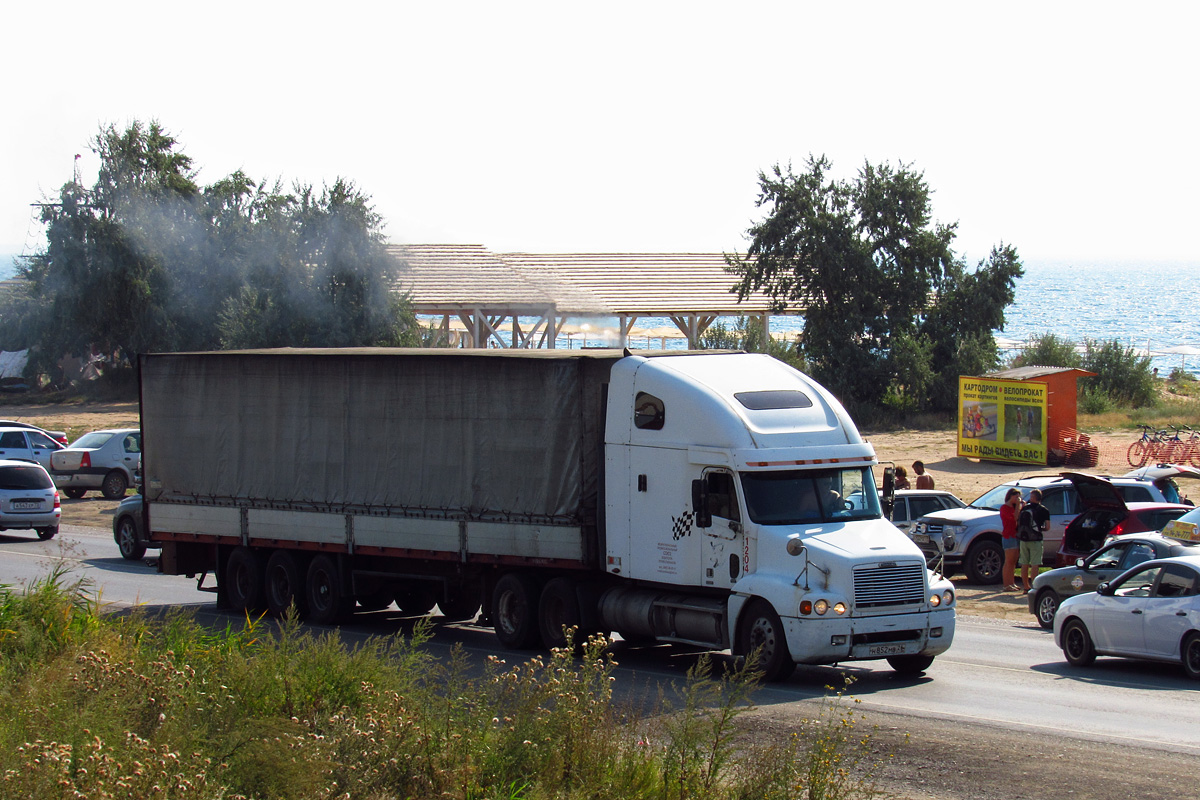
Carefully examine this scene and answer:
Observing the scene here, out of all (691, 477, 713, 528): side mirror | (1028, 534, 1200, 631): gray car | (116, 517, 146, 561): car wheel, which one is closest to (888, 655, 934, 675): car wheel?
(691, 477, 713, 528): side mirror

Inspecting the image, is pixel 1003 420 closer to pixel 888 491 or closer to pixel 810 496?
pixel 888 491

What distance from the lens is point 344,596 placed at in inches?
655

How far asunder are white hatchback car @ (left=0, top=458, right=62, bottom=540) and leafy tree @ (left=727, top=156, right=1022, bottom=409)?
27986 millimetres

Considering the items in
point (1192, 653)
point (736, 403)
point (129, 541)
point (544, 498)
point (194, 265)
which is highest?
point (194, 265)

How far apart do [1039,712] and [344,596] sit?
8.78m

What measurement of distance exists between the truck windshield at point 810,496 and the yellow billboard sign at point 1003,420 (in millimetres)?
22635

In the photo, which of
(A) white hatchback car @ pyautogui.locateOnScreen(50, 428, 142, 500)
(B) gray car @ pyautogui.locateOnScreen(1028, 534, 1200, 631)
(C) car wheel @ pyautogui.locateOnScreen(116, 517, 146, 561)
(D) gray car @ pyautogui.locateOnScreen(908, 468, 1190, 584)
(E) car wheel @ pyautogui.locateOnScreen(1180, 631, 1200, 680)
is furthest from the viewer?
(A) white hatchback car @ pyautogui.locateOnScreen(50, 428, 142, 500)

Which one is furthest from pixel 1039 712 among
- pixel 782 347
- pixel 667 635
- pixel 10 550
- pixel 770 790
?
pixel 782 347

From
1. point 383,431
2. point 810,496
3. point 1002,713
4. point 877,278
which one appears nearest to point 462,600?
point 383,431

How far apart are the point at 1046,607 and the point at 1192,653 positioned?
442 centimetres

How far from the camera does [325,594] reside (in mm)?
16875

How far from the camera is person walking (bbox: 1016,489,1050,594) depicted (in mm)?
20359

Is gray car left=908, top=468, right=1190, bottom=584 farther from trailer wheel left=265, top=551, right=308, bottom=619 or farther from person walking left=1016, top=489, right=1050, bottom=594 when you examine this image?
trailer wheel left=265, top=551, right=308, bottom=619

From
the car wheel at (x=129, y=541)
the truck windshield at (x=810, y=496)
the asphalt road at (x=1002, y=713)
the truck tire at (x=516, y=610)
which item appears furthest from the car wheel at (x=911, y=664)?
the car wheel at (x=129, y=541)
